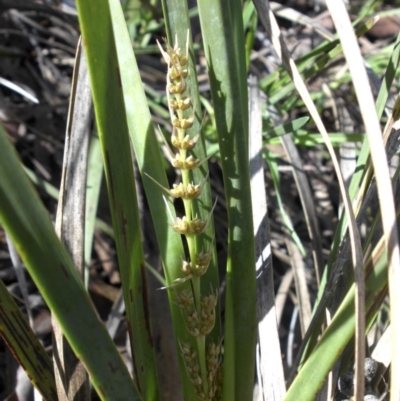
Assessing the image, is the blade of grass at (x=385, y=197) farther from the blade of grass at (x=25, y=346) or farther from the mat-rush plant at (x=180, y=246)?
the blade of grass at (x=25, y=346)

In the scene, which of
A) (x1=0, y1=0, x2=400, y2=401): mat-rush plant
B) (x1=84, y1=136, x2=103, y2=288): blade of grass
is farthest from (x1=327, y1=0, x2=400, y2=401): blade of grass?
(x1=84, y1=136, x2=103, y2=288): blade of grass

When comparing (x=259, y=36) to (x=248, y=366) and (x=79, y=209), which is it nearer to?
(x=79, y=209)

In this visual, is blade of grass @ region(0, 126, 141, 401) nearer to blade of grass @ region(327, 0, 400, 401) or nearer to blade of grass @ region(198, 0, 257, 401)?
blade of grass @ region(198, 0, 257, 401)

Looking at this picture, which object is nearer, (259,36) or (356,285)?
(356,285)

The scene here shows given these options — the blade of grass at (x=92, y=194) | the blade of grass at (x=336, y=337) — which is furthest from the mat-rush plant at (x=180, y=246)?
the blade of grass at (x=92, y=194)

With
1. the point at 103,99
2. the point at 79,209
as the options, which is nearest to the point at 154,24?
the point at 79,209

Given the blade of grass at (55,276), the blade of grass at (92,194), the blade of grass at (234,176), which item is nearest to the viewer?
the blade of grass at (55,276)
